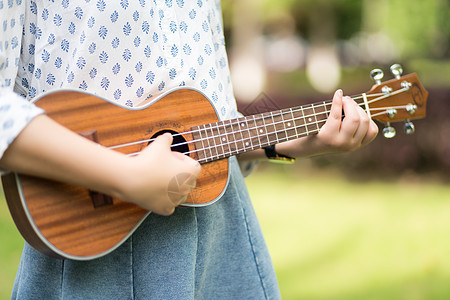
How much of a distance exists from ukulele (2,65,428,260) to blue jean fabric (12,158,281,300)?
0.07m

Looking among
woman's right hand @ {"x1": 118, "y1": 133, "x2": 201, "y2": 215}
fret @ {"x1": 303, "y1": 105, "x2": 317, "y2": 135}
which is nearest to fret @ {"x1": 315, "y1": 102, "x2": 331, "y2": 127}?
fret @ {"x1": 303, "y1": 105, "x2": 317, "y2": 135}

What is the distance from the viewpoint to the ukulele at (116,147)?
1036 millimetres

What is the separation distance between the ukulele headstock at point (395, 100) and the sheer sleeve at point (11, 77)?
1.06 metres

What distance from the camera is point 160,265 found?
1182mm

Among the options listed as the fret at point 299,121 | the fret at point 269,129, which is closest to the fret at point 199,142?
the fret at point 269,129

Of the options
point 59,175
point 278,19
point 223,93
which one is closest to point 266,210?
point 223,93

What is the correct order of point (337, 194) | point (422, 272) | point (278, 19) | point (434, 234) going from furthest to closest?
point (278, 19), point (337, 194), point (434, 234), point (422, 272)

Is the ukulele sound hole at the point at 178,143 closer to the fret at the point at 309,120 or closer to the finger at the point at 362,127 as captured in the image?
the fret at the point at 309,120

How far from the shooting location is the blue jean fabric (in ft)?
3.76

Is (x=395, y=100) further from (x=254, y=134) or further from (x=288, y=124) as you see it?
(x=254, y=134)

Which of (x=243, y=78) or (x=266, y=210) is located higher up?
(x=266, y=210)

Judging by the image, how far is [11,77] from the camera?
3.68 ft

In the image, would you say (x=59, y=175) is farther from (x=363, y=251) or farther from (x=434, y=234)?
(x=434, y=234)

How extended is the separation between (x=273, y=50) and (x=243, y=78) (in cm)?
1333
